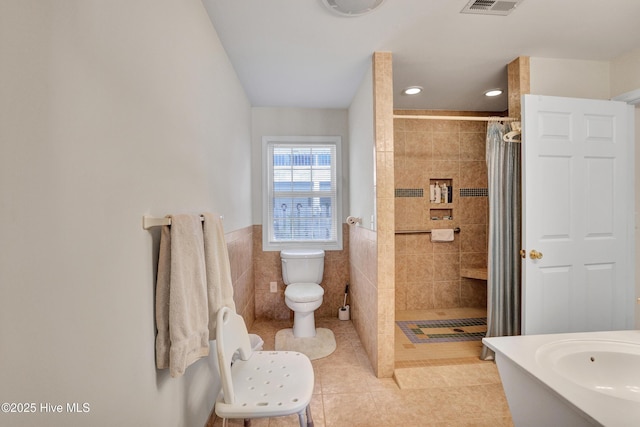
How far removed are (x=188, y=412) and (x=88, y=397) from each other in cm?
74

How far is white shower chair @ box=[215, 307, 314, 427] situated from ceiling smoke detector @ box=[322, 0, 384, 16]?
1616mm

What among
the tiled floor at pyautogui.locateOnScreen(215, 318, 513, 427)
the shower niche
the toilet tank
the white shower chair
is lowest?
the tiled floor at pyautogui.locateOnScreen(215, 318, 513, 427)

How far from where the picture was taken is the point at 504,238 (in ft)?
7.00

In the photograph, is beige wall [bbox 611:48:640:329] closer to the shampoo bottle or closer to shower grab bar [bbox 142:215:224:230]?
the shampoo bottle

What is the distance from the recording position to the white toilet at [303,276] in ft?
8.68

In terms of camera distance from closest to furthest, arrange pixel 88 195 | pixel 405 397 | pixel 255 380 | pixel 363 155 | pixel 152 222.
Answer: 1. pixel 88 195
2. pixel 152 222
3. pixel 255 380
4. pixel 405 397
5. pixel 363 155

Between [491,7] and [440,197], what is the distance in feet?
6.63

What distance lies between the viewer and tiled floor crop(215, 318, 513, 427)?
1634mm

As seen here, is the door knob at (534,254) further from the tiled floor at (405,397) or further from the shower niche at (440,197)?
the shower niche at (440,197)

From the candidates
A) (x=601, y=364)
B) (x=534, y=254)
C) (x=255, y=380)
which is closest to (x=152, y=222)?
(x=255, y=380)

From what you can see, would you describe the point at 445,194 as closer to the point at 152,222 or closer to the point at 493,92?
the point at 493,92

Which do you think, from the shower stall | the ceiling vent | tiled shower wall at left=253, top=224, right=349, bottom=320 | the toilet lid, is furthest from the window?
the ceiling vent

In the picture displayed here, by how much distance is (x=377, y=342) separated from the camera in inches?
78.9

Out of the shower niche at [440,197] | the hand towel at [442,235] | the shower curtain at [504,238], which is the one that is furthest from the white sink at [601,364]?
the shower niche at [440,197]
